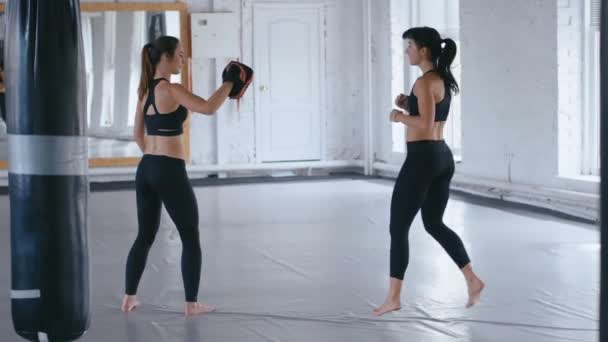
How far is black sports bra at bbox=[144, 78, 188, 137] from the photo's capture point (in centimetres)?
376

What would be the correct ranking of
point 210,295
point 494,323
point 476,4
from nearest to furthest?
point 494,323 < point 210,295 < point 476,4

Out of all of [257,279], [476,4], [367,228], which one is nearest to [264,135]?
[476,4]

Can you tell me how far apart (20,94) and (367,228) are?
516 cm

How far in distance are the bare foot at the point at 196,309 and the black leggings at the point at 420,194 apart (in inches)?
34.5

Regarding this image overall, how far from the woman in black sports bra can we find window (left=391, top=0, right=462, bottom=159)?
19.6 feet

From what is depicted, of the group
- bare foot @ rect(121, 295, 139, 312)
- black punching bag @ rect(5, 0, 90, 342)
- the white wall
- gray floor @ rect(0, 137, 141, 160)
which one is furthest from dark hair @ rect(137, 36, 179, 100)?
the white wall

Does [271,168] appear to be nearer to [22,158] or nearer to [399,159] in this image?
[399,159]

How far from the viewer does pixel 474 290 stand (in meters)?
3.97

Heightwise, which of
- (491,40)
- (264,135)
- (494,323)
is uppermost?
(491,40)

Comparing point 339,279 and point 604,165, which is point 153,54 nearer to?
point 339,279

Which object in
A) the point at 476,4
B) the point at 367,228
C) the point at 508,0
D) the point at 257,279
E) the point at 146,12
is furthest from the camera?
the point at 146,12

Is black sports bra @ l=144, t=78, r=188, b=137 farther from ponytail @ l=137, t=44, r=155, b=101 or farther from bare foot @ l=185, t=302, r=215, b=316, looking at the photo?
bare foot @ l=185, t=302, r=215, b=316

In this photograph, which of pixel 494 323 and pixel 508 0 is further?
pixel 508 0

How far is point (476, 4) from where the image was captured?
28.1ft
